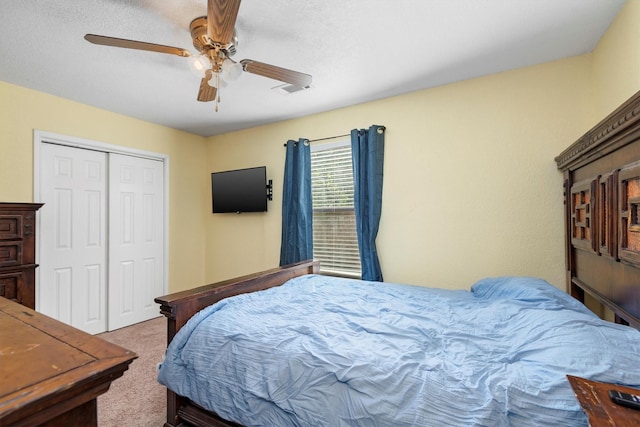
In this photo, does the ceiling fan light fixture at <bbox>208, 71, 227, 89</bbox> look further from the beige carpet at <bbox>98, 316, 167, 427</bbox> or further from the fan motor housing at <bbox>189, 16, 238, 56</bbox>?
the beige carpet at <bbox>98, 316, 167, 427</bbox>

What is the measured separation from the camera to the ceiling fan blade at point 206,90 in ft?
6.48

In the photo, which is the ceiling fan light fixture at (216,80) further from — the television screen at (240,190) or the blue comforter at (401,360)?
the television screen at (240,190)

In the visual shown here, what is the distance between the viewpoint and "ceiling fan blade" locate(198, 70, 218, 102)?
197 cm

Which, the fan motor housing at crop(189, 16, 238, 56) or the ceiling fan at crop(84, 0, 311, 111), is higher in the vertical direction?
the fan motor housing at crop(189, 16, 238, 56)

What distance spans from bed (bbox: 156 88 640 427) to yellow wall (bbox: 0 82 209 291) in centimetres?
238

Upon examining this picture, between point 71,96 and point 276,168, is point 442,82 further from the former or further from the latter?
point 71,96

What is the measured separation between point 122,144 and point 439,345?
382 centimetres

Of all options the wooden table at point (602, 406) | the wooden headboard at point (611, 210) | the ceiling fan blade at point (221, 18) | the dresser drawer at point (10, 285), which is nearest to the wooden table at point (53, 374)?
the wooden table at point (602, 406)

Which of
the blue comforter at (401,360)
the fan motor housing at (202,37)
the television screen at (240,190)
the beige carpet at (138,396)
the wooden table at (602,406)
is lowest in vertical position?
the beige carpet at (138,396)

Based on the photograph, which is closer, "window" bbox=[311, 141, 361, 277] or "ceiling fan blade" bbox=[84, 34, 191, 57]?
"ceiling fan blade" bbox=[84, 34, 191, 57]

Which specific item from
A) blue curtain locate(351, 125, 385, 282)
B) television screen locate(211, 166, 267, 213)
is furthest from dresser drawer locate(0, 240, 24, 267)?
blue curtain locate(351, 125, 385, 282)

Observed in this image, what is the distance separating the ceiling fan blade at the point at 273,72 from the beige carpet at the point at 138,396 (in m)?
1.77

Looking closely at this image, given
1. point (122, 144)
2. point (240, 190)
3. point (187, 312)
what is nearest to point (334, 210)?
point (240, 190)

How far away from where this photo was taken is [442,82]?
8.79ft
